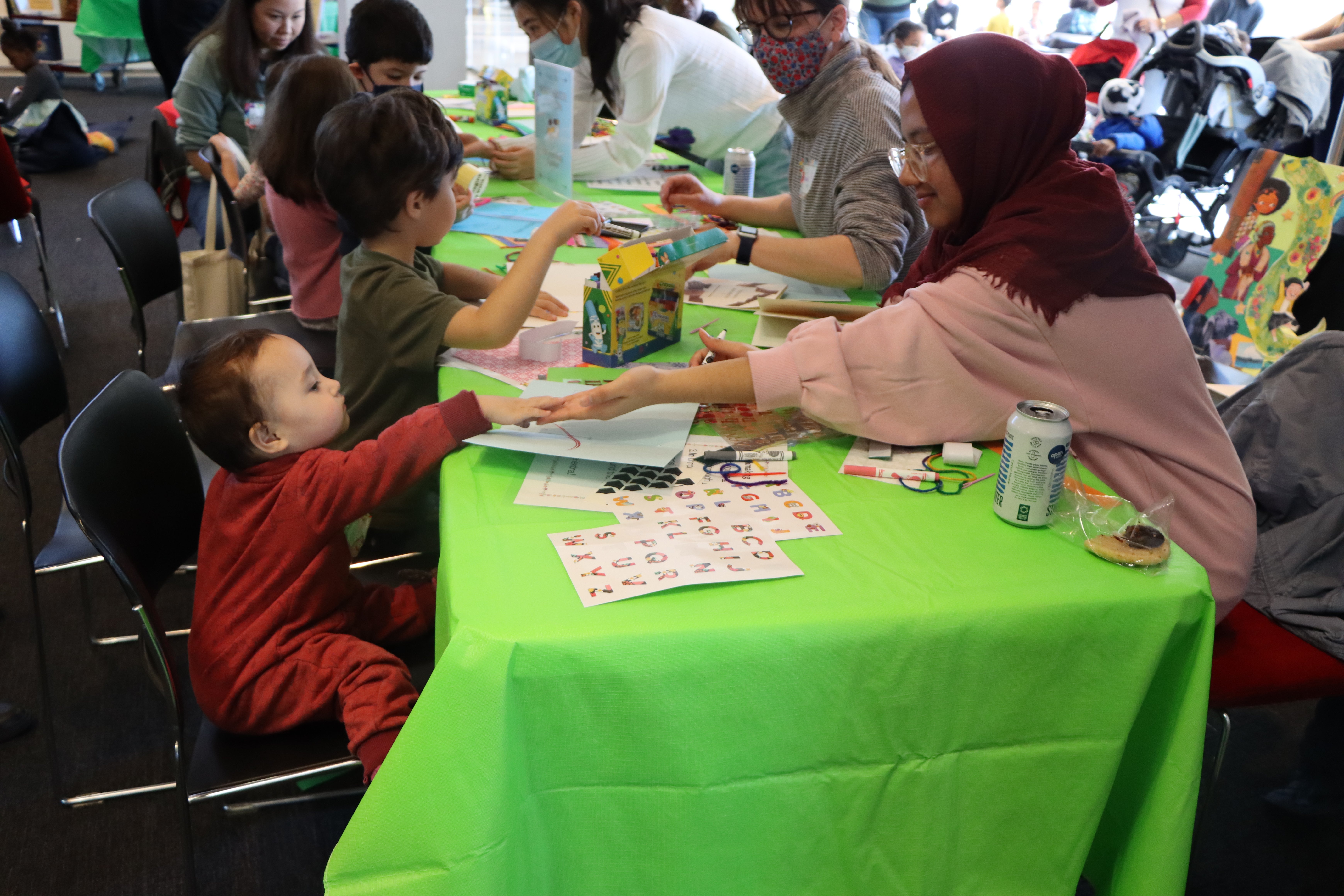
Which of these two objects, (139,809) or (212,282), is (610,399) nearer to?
(139,809)

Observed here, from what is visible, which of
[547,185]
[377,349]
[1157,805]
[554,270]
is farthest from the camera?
[547,185]

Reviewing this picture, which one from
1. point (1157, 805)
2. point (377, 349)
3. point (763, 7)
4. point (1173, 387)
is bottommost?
point (1157, 805)

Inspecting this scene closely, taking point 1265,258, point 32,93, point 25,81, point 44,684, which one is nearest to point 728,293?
point 44,684

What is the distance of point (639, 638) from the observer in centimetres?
96

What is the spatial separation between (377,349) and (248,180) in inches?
61.0

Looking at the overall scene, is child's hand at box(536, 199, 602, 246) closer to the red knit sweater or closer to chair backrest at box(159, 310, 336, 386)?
the red knit sweater

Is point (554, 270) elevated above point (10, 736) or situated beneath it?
elevated above

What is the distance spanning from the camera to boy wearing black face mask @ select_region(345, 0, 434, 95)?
2904 mm

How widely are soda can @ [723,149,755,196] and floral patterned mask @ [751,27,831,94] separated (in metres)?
0.51

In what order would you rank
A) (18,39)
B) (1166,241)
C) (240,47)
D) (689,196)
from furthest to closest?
(18,39) < (1166,241) < (240,47) < (689,196)

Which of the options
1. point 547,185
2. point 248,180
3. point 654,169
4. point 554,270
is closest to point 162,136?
point 248,180

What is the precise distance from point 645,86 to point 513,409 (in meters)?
1.79

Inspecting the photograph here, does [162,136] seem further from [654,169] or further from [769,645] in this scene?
[769,645]

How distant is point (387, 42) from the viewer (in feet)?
9.58
